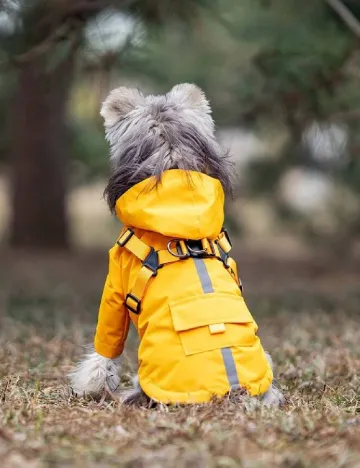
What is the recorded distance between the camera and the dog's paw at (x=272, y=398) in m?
4.02

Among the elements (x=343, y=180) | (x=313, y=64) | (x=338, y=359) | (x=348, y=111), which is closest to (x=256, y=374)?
(x=338, y=359)

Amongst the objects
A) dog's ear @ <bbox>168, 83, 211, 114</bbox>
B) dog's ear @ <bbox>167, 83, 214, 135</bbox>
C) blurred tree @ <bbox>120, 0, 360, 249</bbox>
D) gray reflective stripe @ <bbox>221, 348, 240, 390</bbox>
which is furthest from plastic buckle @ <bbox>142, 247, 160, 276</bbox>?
blurred tree @ <bbox>120, 0, 360, 249</bbox>

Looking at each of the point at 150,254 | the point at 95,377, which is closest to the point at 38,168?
the point at 95,377

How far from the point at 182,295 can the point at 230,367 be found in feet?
1.35

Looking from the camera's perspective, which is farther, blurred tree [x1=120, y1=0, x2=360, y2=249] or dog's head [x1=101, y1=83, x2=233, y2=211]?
blurred tree [x1=120, y1=0, x2=360, y2=249]

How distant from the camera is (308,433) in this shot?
11.2ft

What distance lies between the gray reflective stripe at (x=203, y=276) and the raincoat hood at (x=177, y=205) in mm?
126

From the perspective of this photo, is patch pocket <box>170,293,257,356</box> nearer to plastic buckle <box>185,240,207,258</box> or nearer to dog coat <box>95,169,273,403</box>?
dog coat <box>95,169,273,403</box>

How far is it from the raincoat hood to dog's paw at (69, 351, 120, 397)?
796 mm

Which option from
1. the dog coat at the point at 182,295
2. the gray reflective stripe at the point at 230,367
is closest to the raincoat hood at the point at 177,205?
the dog coat at the point at 182,295

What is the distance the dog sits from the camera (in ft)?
12.6

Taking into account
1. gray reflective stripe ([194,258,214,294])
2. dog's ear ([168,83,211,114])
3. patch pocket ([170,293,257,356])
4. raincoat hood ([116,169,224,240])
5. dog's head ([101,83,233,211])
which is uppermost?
dog's ear ([168,83,211,114])

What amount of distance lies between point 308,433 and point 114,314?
126 centimetres

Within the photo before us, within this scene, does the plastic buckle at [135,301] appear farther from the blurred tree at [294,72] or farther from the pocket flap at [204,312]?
the blurred tree at [294,72]
